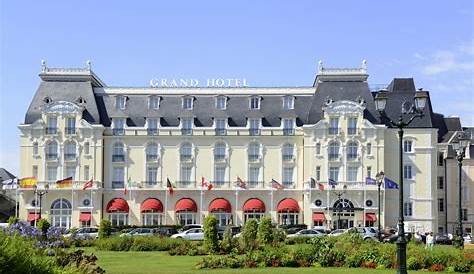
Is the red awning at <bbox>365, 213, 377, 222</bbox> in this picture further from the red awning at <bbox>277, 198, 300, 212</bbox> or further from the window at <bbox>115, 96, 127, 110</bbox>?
the window at <bbox>115, 96, 127, 110</bbox>

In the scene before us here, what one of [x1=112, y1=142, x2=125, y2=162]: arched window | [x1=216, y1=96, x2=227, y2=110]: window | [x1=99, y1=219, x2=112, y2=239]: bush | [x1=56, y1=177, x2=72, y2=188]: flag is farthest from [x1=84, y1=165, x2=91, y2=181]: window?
[x1=99, y1=219, x2=112, y2=239]: bush

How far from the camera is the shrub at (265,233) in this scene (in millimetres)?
42031

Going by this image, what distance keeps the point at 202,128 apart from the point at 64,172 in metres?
15.2

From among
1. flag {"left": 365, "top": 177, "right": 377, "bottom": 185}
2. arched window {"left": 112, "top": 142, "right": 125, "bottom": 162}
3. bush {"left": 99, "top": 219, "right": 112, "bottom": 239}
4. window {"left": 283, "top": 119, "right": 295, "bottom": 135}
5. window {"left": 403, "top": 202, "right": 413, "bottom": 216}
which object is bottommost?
bush {"left": 99, "top": 219, "right": 112, "bottom": 239}

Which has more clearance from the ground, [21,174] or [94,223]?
[21,174]

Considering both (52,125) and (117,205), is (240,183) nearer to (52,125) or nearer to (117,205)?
(117,205)

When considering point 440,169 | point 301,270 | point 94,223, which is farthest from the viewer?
point 440,169

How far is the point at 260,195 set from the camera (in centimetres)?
8256

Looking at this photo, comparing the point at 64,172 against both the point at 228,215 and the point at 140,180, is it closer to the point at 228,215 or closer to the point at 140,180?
the point at 140,180

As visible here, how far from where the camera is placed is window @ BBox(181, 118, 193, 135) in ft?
275

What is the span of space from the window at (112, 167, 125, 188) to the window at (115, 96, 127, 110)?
21.9 ft

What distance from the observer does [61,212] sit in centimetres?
8150

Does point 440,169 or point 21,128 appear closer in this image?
point 21,128

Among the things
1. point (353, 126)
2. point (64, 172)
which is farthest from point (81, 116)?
point (353, 126)
